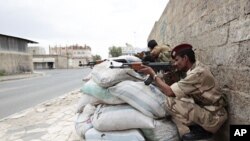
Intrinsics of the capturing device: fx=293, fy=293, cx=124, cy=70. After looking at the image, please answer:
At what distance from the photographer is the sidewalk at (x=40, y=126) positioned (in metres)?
4.66

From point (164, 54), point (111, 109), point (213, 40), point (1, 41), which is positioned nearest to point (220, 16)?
point (213, 40)

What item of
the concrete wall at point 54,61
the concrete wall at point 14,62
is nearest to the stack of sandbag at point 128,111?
the concrete wall at point 14,62

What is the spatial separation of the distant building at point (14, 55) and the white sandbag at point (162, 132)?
1252 inches

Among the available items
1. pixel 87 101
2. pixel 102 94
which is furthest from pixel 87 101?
pixel 102 94

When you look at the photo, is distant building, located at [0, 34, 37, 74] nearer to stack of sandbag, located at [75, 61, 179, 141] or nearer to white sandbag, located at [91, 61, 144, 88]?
white sandbag, located at [91, 61, 144, 88]

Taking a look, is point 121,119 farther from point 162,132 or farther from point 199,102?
point 199,102

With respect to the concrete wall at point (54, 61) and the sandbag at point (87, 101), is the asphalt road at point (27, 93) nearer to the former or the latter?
the sandbag at point (87, 101)

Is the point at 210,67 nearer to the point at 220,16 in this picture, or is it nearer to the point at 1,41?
the point at 220,16

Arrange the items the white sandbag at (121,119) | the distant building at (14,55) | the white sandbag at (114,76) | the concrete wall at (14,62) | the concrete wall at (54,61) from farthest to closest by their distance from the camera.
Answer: the concrete wall at (54,61) < the distant building at (14,55) < the concrete wall at (14,62) < the white sandbag at (114,76) < the white sandbag at (121,119)

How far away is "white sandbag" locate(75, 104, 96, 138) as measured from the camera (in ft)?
12.8

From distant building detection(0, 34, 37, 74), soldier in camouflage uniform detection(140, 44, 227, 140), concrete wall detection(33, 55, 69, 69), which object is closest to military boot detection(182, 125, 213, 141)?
soldier in camouflage uniform detection(140, 44, 227, 140)

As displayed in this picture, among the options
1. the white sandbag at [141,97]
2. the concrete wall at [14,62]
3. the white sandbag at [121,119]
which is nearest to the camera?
the white sandbag at [121,119]

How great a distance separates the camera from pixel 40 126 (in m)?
5.48

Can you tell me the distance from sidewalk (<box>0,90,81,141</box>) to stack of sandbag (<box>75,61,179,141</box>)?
101 cm
